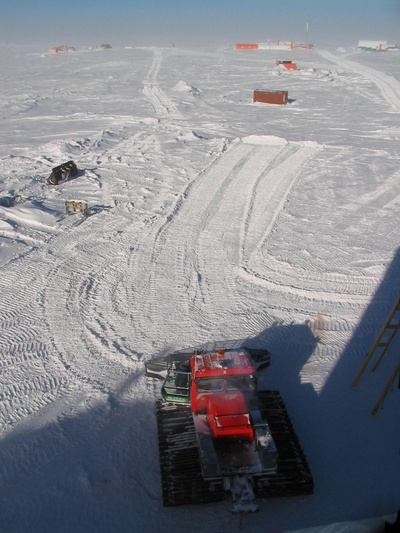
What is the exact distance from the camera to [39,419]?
25.2 ft

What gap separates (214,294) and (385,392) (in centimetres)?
424

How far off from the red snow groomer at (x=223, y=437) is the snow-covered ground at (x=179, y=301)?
26 centimetres

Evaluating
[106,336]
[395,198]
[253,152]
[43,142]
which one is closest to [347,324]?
[106,336]

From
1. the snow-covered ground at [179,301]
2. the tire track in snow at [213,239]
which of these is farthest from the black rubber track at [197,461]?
the tire track in snow at [213,239]

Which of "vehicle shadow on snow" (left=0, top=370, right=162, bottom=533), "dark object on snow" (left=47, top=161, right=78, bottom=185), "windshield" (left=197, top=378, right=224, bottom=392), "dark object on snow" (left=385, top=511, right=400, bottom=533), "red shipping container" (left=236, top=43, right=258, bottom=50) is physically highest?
"dark object on snow" (left=385, top=511, right=400, bottom=533)

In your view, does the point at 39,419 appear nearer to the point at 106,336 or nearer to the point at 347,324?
the point at 106,336

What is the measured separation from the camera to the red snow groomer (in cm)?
622

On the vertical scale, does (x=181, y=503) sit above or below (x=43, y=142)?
above

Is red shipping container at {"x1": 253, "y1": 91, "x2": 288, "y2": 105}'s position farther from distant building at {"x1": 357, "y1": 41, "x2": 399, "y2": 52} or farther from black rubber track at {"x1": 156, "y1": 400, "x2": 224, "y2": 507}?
distant building at {"x1": 357, "y1": 41, "x2": 399, "y2": 52}

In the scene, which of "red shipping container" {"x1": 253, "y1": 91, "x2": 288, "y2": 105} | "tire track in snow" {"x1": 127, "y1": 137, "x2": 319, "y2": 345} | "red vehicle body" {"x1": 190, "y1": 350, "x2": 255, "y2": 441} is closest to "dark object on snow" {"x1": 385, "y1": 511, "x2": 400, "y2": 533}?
"red vehicle body" {"x1": 190, "y1": 350, "x2": 255, "y2": 441}

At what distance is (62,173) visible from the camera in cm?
1709

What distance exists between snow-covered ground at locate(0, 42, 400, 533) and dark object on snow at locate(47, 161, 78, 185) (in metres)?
0.30

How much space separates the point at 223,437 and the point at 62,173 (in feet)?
42.1

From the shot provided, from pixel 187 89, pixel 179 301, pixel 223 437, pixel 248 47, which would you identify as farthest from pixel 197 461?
pixel 248 47
